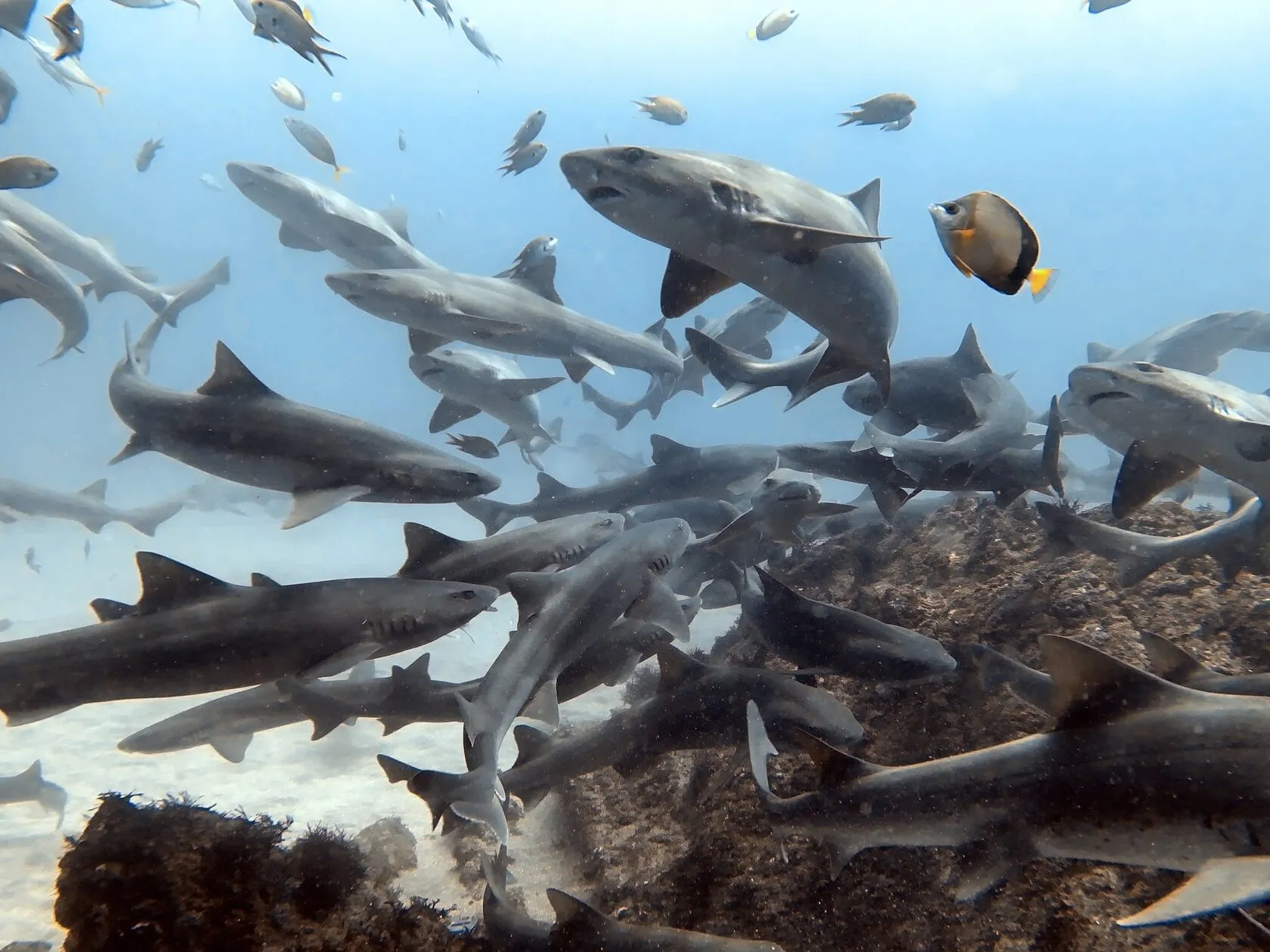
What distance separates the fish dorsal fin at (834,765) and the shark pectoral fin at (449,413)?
24.0ft

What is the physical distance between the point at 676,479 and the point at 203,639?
6.67m

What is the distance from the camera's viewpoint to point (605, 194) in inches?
147

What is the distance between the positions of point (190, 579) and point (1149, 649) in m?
5.46

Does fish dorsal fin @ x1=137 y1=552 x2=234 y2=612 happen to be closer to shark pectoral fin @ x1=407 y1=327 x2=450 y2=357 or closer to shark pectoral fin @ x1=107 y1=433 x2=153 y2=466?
shark pectoral fin @ x1=107 y1=433 x2=153 y2=466

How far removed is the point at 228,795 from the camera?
7516 mm

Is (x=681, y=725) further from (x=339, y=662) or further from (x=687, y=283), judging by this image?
(x=687, y=283)

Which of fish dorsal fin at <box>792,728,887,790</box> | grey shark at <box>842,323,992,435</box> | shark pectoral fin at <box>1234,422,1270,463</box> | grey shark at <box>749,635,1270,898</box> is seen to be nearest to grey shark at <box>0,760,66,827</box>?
fish dorsal fin at <box>792,728,887,790</box>

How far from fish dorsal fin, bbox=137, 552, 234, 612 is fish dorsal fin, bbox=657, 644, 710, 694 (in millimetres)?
2928

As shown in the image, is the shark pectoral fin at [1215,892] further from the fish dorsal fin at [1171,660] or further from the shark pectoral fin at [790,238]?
the shark pectoral fin at [790,238]

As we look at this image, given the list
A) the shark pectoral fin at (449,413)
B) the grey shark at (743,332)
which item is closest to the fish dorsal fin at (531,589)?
the shark pectoral fin at (449,413)

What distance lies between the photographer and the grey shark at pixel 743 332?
10.9 m

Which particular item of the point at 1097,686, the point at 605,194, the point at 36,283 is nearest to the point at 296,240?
the point at 36,283

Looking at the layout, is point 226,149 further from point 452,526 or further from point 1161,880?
point 1161,880

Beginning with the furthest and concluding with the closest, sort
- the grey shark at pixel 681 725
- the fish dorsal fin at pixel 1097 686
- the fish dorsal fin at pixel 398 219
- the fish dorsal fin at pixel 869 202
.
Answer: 1. the fish dorsal fin at pixel 398 219
2. the fish dorsal fin at pixel 869 202
3. the grey shark at pixel 681 725
4. the fish dorsal fin at pixel 1097 686
